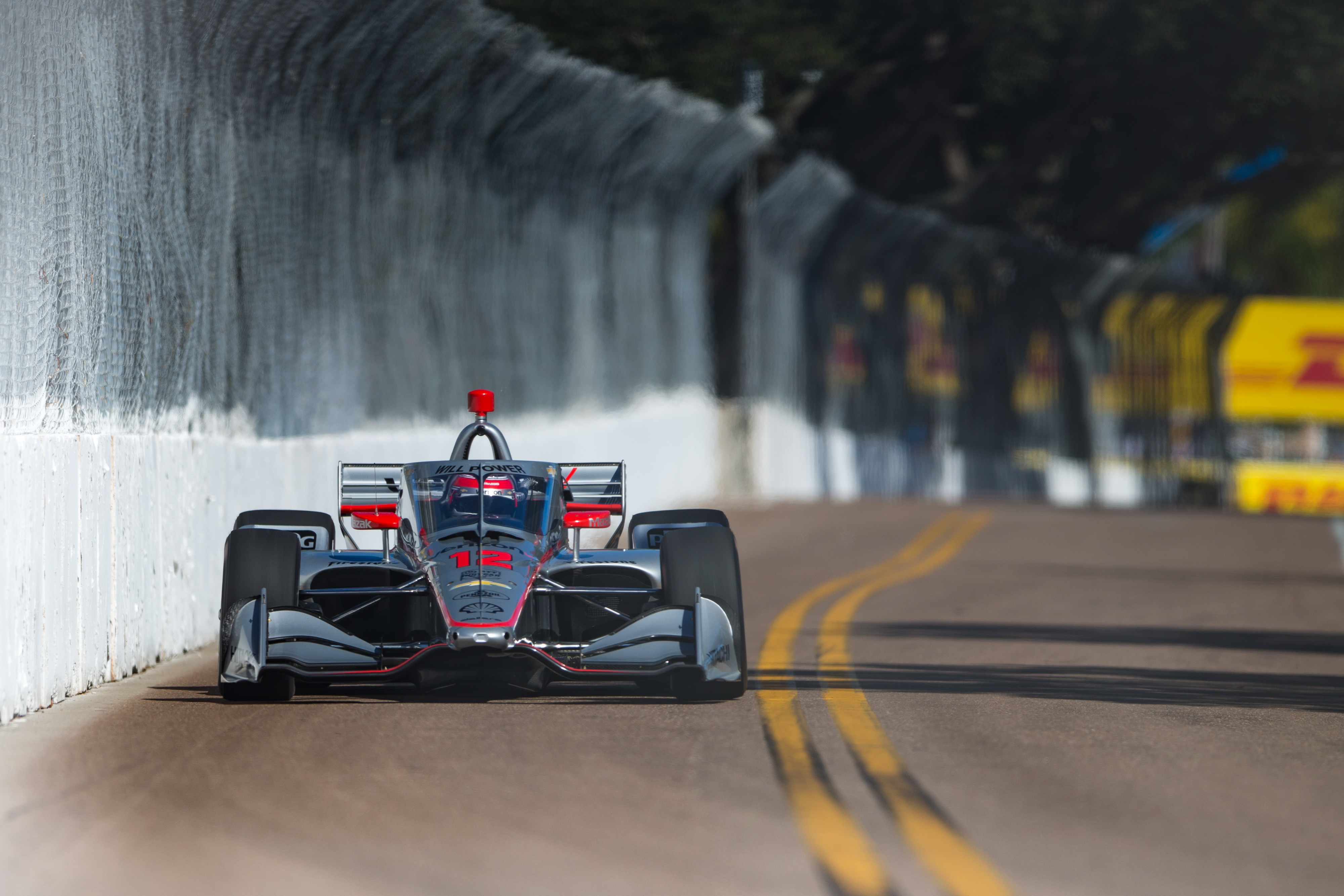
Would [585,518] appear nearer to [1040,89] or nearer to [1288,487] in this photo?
[1040,89]

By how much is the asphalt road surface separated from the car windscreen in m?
0.74

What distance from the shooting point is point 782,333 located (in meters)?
29.8

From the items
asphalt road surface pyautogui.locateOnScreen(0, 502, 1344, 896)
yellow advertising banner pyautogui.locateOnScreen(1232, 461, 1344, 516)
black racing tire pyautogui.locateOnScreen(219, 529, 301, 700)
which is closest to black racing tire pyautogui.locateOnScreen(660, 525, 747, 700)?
asphalt road surface pyautogui.locateOnScreen(0, 502, 1344, 896)

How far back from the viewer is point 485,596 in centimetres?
850

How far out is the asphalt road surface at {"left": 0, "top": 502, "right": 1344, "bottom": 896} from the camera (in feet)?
17.9

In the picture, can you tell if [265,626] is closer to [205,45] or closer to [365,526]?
[365,526]

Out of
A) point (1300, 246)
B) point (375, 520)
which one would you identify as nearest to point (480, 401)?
point (375, 520)

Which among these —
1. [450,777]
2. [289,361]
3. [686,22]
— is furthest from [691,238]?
[450,777]

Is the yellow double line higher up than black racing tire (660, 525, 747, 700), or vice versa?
black racing tire (660, 525, 747, 700)

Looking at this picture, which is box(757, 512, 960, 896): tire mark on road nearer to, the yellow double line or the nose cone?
the yellow double line

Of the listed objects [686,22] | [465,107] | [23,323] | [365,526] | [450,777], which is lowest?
[450,777]

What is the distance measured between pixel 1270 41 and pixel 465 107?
17330 millimetres

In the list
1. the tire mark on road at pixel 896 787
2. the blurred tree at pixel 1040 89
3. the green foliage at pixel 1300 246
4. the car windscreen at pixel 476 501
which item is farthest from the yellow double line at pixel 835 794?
the green foliage at pixel 1300 246

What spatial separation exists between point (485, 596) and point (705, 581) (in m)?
1.00
